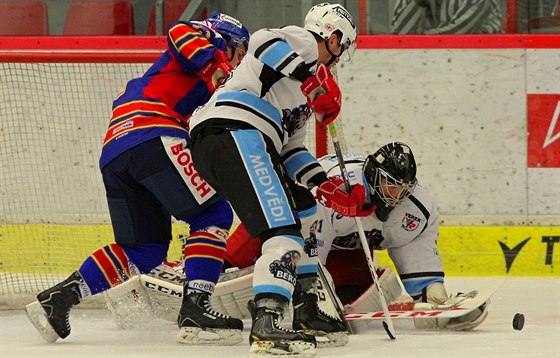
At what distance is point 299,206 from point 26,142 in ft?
7.26

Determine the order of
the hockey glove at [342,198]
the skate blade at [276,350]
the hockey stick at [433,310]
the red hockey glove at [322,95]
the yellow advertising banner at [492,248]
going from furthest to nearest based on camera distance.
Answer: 1. the yellow advertising banner at [492,248]
2. the hockey stick at [433,310]
3. the hockey glove at [342,198]
4. the red hockey glove at [322,95]
5. the skate blade at [276,350]

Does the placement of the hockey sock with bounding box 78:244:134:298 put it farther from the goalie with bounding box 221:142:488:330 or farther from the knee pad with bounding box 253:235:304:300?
the knee pad with bounding box 253:235:304:300

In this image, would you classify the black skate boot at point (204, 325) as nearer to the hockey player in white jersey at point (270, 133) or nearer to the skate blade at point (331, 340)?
the skate blade at point (331, 340)

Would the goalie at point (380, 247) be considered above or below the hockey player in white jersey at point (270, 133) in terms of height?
below

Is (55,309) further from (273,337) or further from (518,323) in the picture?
(518,323)

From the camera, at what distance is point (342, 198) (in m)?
3.77

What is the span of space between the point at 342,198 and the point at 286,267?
0.48m

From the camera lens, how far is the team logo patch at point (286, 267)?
3340 millimetres

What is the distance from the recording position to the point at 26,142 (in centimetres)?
560

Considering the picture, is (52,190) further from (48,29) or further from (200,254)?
(200,254)

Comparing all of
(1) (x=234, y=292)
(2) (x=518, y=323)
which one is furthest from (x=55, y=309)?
(2) (x=518, y=323)

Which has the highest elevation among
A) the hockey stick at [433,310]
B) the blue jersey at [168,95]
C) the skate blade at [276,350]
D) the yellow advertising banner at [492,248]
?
the blue jersey at [168,95]

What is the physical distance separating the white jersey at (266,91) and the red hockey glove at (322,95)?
0.05 m

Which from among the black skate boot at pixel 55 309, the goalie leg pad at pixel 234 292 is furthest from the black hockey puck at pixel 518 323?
the black skate boot at pixel 55 309
